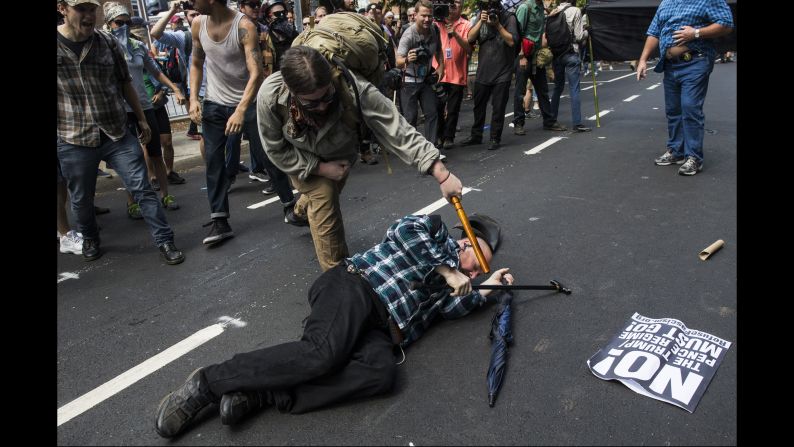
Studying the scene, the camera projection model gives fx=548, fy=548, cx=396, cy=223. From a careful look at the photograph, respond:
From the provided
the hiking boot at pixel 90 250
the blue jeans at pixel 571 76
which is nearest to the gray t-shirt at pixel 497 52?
the blue jeans at pixel 571 76

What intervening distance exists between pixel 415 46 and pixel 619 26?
3454 millimetres

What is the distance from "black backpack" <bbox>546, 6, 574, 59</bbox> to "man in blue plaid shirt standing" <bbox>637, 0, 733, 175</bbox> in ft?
7.74

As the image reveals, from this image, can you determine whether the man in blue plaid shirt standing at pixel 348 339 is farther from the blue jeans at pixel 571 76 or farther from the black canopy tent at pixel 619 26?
the black canopy tent at pixel 619 26

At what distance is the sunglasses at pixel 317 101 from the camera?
8.82 ft

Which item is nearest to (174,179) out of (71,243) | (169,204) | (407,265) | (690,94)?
(169,204)

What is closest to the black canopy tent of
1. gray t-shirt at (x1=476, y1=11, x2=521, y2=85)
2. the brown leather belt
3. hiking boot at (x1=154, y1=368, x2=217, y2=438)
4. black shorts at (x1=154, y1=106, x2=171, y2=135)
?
gray t-shirt at (x1=476, y1=11, x2=521, y2=85)

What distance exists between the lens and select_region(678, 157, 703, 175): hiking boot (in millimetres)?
5516

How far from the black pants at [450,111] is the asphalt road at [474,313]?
4.67 feet

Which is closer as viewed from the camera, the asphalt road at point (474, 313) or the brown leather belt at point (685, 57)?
the asphalt road at point (474, 313)

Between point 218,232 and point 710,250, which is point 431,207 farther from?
point 710,250

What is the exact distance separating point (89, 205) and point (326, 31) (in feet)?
8.23

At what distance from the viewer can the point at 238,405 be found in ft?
7.40

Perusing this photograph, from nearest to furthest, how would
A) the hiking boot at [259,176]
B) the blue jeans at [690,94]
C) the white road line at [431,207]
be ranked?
the white road line at [431,207] → the blue jeans at [690,94] → the hiking boot at [259,176]

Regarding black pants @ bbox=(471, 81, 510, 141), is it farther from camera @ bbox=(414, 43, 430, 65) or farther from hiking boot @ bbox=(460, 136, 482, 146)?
camera @ bbox=(414, 43, 430, 65)
